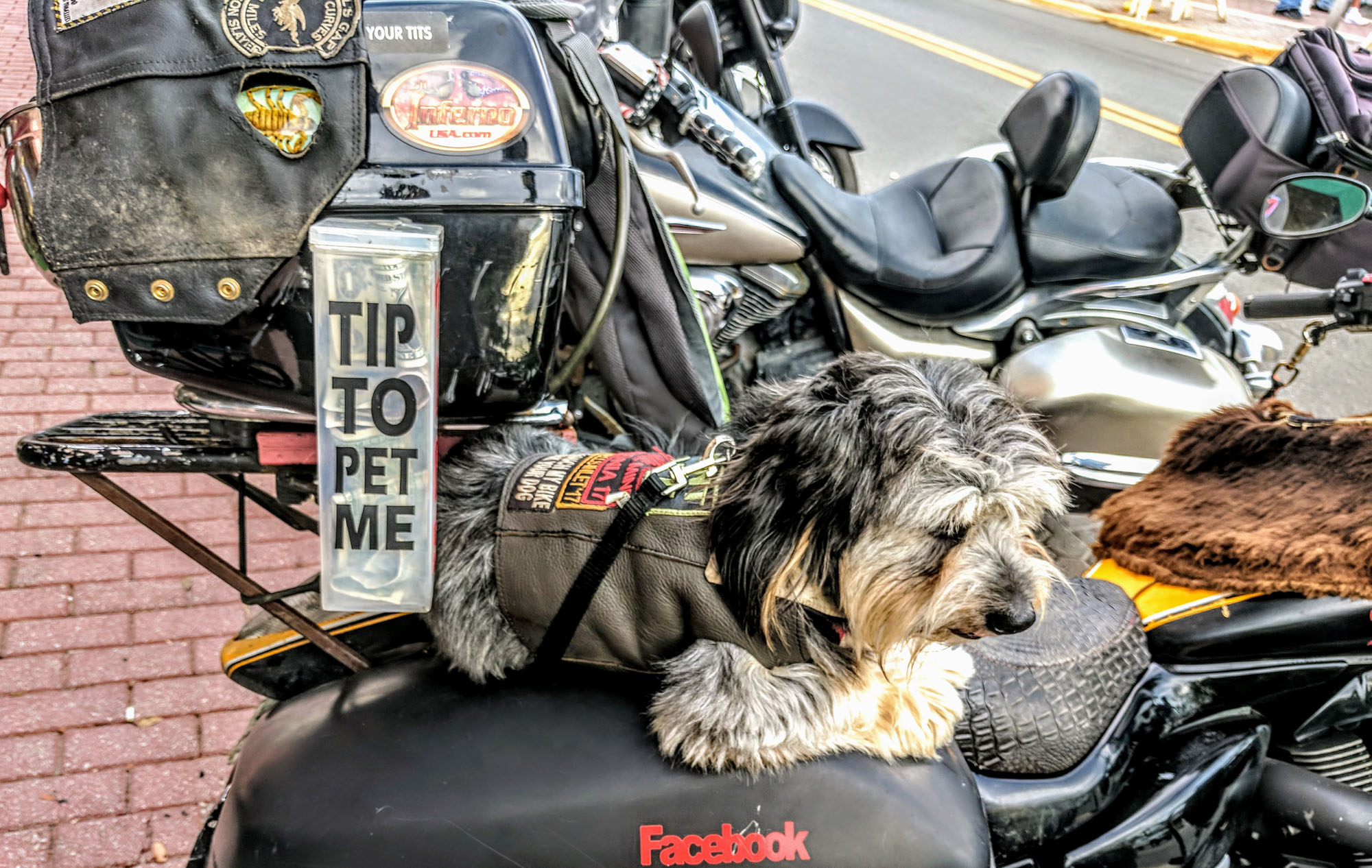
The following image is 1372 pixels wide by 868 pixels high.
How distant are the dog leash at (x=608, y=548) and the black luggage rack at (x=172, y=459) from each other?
42 cm

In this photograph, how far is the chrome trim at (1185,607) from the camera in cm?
192

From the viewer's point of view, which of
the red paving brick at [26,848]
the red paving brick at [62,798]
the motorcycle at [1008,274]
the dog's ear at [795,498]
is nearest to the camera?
the dog's ear at [795,498]

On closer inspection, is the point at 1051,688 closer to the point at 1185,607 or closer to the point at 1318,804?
the point at 1185,607

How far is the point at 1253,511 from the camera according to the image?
1.91 m

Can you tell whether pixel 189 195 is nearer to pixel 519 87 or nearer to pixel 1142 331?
pixel 519 87

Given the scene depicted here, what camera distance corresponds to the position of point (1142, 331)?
3.32 meters

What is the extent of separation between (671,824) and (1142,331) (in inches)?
102

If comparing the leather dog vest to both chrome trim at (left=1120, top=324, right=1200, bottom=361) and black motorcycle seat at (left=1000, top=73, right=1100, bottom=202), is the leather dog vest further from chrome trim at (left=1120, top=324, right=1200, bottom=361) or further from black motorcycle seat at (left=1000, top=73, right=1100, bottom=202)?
chrome trim at (left=1120, top=324, right=1200, bottom=361)

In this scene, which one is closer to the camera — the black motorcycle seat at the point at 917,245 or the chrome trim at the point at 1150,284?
the black motorcycle seat at the point at 917,245

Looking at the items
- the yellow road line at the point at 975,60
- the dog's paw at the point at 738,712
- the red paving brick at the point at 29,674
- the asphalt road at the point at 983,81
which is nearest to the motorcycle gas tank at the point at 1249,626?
the dog's paw at the point at 738,712

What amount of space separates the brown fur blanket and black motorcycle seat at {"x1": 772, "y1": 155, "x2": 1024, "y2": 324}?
119cm

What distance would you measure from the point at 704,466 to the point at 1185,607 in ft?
3.50

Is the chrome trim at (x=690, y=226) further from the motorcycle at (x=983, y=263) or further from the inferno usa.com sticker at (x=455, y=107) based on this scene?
the inferno usa.com sticker at (x=455, y=107)

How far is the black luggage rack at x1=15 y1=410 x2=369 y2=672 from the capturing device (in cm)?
159
